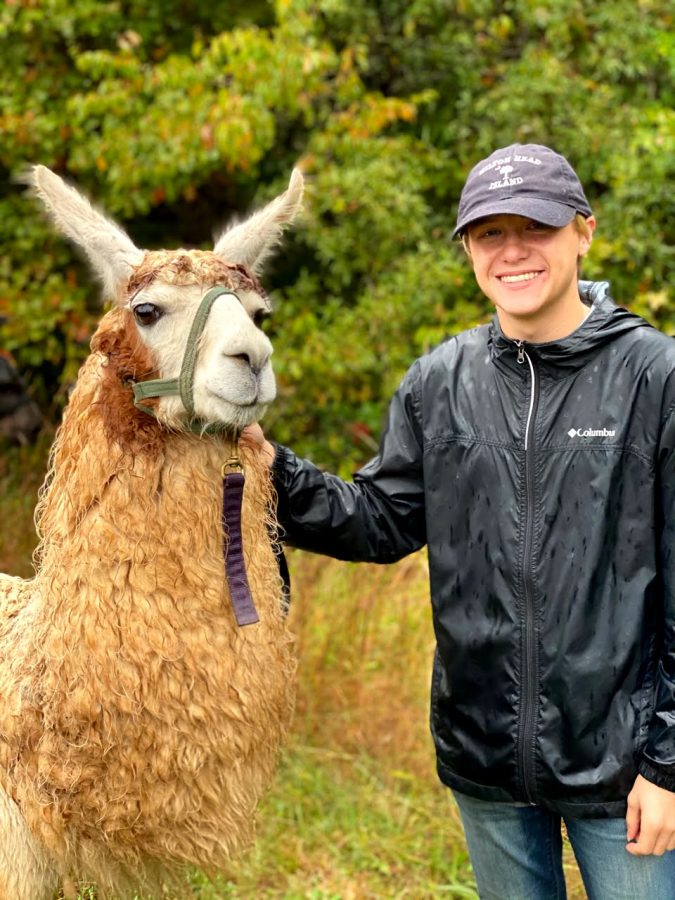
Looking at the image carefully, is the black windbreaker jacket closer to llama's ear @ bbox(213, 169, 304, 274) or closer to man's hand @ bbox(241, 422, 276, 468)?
man's hand @ bbox(241, 422, 276, 468)

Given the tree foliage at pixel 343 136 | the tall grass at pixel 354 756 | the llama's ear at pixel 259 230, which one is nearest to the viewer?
the llama's ear at pixel 259 230

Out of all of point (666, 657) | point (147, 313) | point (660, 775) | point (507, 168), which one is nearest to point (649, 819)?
point (660, 775)

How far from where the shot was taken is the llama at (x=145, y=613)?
2.19m

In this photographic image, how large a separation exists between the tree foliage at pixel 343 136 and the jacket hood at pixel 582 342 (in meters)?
4.43

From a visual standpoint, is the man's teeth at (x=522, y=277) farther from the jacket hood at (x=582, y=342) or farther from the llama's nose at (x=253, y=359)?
the llama's nose at (x=253, y=359)

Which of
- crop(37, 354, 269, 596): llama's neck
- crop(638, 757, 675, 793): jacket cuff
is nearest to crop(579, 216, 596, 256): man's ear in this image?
crop(37, 354, 269, 596): llama's neck

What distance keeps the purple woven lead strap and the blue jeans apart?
73 centimetres

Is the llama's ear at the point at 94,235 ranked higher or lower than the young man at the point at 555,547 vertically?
higher

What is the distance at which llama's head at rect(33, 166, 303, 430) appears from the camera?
2.14 metres

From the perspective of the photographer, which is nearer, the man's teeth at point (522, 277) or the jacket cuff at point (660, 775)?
the jacket cuff at point (660, 775)

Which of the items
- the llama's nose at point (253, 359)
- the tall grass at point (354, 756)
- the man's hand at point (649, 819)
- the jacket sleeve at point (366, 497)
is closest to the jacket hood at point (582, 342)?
the jacket sleeve at point (366, 497)

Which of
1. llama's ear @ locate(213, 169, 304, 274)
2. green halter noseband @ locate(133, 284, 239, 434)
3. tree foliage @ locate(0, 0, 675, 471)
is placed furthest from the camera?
tree foliage @ locate(0, 0, 675, 471)

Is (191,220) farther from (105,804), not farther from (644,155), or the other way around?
(105,804)

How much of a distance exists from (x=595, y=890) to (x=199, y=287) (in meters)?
1.60
